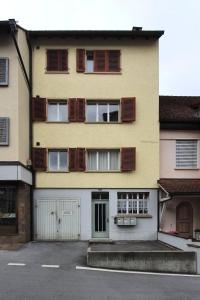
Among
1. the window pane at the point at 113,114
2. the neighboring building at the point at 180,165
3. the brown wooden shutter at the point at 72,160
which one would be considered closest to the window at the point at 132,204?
the neighboring building at the point at 180,165

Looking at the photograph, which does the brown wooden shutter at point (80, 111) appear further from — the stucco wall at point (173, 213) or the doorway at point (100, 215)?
the stucco wall at point (173, 213)

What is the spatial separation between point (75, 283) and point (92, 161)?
1170 centimetres

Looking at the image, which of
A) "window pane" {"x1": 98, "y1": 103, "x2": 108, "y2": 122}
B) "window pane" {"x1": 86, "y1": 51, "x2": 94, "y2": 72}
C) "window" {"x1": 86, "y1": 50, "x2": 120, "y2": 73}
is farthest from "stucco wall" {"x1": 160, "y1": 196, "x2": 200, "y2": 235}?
"window pane" {"x1": 86, "y1": 51, "x2": 94, "y2": 72}

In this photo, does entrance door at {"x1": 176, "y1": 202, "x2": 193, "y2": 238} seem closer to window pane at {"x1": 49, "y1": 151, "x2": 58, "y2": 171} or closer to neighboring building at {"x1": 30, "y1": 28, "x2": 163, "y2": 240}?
neighboring building at {"x1": 30, "y1": 28, "x2": 163, "y2": 240}

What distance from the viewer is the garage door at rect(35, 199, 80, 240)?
78.5ft

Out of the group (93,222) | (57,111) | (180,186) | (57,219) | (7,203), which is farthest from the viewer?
(57,111)

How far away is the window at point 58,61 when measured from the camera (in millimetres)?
24594

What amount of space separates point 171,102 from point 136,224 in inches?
301

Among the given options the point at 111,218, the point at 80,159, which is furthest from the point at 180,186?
the point at 80,159

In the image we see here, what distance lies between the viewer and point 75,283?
1349 cm

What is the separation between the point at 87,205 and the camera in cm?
2427

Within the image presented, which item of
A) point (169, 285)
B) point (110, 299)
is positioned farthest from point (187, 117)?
point (110, 299)

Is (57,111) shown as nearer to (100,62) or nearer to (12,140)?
Answer: (100,62)

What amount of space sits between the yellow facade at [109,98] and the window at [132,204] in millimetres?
661
